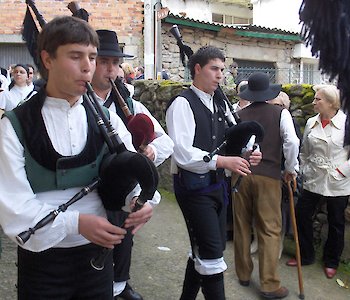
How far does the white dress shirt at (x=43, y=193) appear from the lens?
1.73m

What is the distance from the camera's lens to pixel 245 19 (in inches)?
885

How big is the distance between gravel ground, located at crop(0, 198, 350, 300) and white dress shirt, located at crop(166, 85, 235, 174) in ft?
4.38

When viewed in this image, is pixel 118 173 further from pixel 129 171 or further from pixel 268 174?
pixel 268 174

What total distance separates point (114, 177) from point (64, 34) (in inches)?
24.0

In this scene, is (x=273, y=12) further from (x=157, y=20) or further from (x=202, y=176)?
(x=202, y=176)

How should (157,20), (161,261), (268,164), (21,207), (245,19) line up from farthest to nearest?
1. (245,19)
2. (157,20)
3. (161,261)
4. (268,164)
5. (21,207)

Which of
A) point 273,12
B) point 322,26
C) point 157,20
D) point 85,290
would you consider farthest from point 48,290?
point 273,12

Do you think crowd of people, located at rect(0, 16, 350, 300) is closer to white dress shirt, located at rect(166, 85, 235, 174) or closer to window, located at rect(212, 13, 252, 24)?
white dress shirt, located at rect(166, 85, 235, 174)

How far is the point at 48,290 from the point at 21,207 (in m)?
0.41

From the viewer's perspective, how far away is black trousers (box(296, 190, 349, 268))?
431cm

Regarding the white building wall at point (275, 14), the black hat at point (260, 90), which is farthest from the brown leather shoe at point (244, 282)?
the white building wall at point (275, 14)

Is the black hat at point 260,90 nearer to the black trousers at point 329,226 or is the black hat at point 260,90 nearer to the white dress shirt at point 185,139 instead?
the white dress shirt at point 185,139

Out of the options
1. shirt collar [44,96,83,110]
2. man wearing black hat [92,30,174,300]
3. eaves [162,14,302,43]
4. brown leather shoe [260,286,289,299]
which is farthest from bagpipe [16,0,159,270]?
eaves [162,14,302,43]

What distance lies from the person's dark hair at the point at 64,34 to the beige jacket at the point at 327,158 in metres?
2.91
